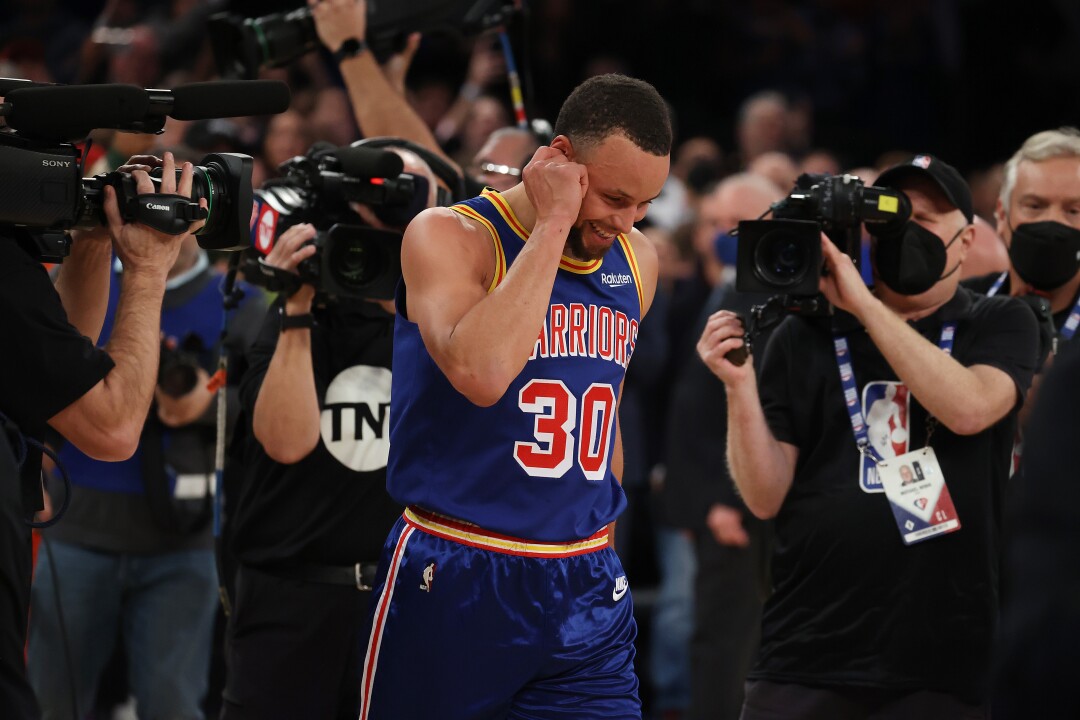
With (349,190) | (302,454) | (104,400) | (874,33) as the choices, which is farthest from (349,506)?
(874,33)

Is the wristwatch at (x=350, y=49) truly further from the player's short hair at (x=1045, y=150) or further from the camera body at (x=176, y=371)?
the player's short hair at (x=1045, y=150)

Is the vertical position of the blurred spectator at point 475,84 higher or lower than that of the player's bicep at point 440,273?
Result: higher

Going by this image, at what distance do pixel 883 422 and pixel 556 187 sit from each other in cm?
117

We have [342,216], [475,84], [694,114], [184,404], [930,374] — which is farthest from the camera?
[694,114]

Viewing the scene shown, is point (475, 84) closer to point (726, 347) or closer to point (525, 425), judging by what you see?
point (726, 347)

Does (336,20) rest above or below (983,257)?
above

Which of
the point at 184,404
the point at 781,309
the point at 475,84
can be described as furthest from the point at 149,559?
the point at 475,84

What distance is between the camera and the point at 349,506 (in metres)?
3.81

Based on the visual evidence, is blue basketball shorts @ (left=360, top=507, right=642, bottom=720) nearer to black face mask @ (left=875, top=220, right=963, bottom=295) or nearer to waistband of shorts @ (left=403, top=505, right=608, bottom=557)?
waistband of shorts @ (left=403, top=505, right=608, bottom=557)

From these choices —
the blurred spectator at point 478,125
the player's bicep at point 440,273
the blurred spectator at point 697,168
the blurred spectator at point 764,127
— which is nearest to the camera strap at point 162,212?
the player's bicep at point 440,273

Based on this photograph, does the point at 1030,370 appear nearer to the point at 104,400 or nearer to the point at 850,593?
the point at 850,593

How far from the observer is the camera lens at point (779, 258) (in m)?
3.59

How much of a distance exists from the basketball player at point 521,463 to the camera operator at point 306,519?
23.7 inches

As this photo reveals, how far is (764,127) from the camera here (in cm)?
868
